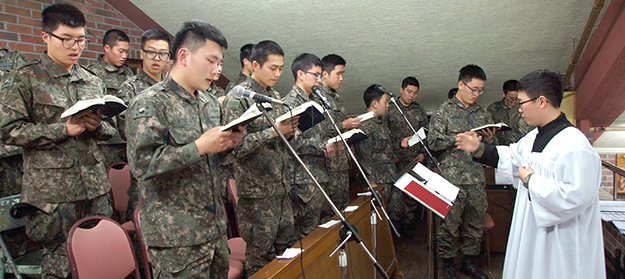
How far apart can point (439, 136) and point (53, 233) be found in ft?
8.99

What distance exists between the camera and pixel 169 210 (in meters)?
1.66

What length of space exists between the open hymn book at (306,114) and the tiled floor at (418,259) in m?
1.86

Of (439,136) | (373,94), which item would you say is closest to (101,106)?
(439,136)

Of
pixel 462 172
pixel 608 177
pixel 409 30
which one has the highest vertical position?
pixel 409 30

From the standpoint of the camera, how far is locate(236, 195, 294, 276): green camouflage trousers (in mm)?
2449

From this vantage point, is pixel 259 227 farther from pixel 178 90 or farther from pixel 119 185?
pixel 119 185

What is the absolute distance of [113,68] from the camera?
3.62 m

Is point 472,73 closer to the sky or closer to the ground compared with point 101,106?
closer to the sky

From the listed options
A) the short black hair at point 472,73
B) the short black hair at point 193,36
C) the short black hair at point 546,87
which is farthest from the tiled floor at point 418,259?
the short black hair at point 193,36

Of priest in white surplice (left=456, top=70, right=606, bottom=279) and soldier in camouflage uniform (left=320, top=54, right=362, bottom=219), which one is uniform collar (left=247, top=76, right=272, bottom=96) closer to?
soldier in camouflage uniform (left=320, top=54, right=362, bottom=219)

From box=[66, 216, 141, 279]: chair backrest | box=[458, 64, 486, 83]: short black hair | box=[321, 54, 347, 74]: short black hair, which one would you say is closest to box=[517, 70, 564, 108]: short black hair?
box=[458, 64, 486, 83]: short black hair

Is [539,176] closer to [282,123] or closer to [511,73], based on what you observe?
[282,123]

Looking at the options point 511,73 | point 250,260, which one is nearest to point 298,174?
point 250,260

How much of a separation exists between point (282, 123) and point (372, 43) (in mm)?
2996
